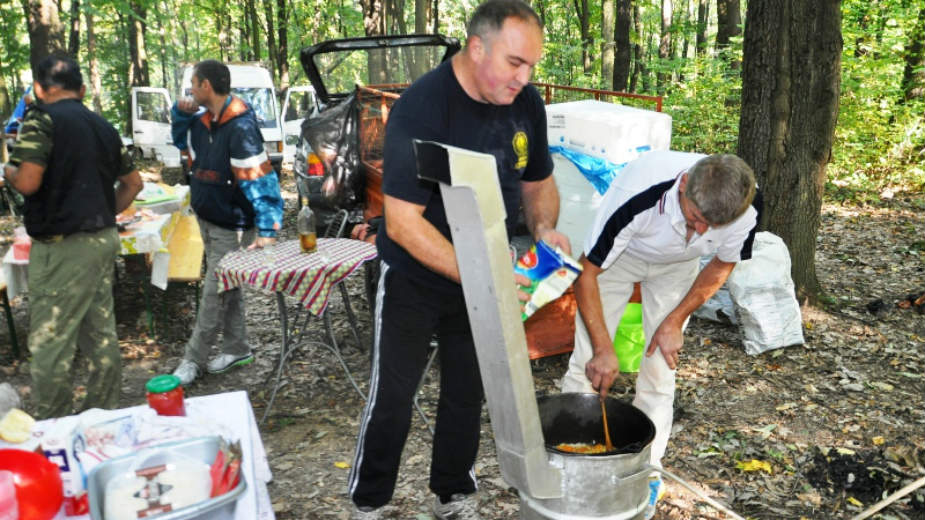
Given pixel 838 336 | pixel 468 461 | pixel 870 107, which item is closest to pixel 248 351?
pixel 468 461

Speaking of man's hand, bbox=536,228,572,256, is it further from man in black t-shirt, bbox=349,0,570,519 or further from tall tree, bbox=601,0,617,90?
tall tree, bbox=601,0,617,90

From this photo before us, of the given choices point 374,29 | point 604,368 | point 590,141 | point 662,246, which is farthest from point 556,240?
point 374,29

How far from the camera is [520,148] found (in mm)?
2760

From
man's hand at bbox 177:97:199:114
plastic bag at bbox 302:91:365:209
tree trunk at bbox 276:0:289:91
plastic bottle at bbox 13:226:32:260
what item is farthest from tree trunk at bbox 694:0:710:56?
plastic bottle at bbox 13:226:32:260

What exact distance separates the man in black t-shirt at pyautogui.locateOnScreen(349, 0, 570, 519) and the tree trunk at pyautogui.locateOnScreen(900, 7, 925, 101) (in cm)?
1144

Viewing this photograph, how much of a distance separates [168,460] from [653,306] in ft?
8.33

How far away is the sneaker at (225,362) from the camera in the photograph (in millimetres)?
5066

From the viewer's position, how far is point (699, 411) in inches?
178

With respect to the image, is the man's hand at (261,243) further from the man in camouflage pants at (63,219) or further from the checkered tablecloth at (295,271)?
the man in camouflage pants at (63,219)

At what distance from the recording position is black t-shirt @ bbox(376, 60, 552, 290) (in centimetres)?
246

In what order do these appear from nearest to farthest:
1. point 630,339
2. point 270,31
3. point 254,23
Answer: point 630,339 < point 270,31 < point 254,23

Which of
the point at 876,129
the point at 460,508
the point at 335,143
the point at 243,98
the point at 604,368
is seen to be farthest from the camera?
the point at 243,98

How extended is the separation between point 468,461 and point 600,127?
2767 millimetres

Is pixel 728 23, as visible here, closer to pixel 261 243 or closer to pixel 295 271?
→ pixel 261 243
